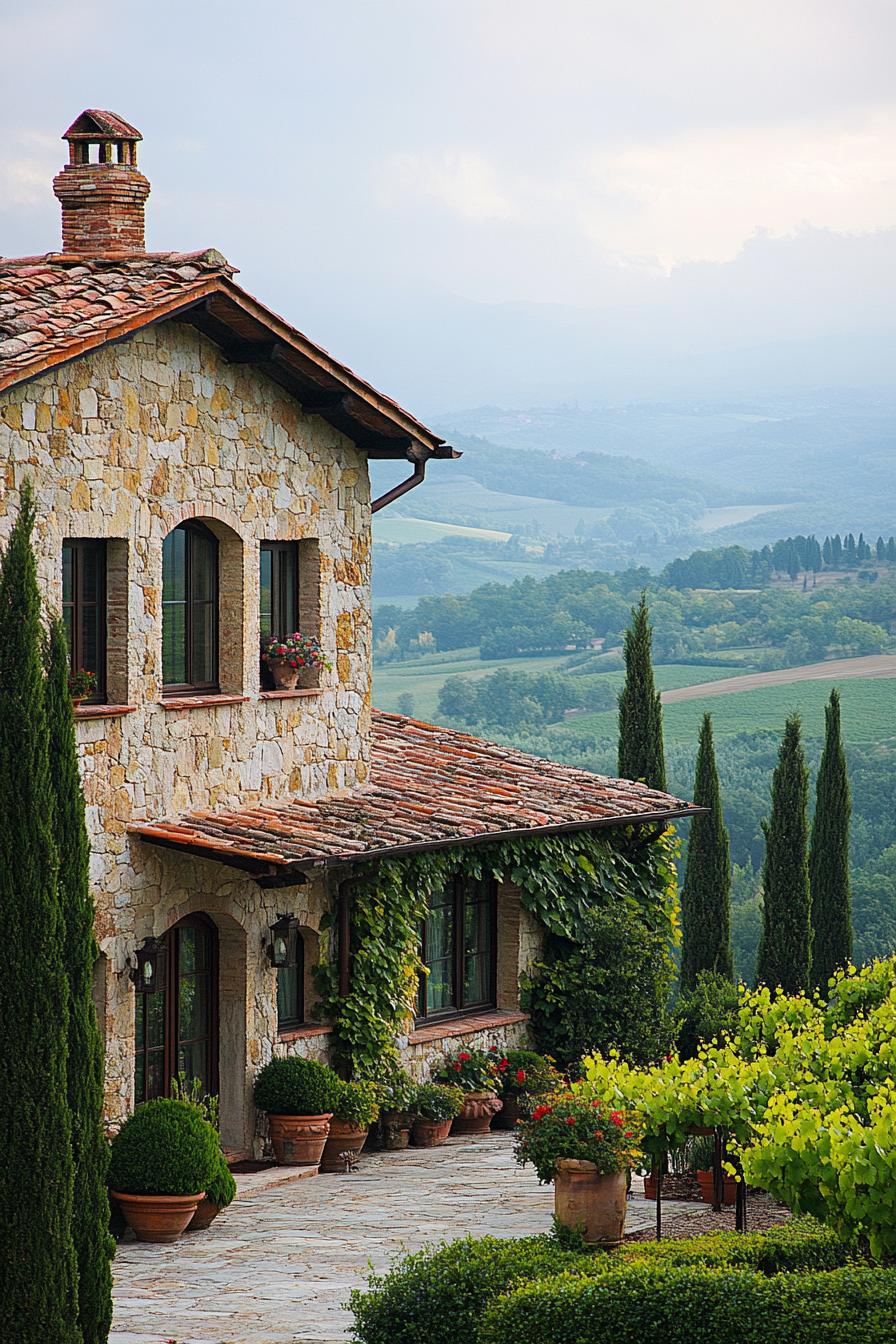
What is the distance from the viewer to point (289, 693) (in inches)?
653

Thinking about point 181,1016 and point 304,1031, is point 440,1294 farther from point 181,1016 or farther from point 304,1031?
point 304,1031

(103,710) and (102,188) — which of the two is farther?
(102,188)

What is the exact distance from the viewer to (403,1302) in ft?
31.2

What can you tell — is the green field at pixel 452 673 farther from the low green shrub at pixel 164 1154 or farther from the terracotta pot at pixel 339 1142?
the low green shrub at pixel 164 1154

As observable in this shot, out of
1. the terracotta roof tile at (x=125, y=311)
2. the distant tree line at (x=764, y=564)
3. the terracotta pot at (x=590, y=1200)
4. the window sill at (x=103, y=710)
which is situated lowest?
the terracotta pot at (x=590, y=1200)

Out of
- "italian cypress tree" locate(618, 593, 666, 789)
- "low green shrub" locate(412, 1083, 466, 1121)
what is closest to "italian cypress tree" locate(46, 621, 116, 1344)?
"low green shrub" locate(412, 1083, 466, 1121)

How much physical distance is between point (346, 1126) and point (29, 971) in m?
6.75

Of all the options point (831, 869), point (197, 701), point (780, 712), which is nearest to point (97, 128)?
point (197, 701)

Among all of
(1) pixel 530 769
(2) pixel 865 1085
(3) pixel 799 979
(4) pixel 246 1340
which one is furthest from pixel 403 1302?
(3) pixel 799 979

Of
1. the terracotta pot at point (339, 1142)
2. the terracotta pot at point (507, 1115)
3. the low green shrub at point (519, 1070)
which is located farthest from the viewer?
the terracotta pot at point (507, 1115)

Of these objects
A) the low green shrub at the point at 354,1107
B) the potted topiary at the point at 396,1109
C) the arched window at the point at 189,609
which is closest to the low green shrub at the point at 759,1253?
the low green shrub at the point at 354,1107

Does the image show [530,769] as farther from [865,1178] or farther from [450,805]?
[865,1178]

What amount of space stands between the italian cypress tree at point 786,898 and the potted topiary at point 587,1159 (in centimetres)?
1543

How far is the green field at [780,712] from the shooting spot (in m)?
76.1
